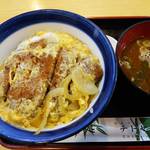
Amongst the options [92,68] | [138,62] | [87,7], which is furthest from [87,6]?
[92,68]

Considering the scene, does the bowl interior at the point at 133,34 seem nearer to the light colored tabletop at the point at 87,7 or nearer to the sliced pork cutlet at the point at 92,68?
the sliced pork cutlet at the point at 92,68

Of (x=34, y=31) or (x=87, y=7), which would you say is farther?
(x=87, y=7)

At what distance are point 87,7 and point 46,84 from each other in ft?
2.38

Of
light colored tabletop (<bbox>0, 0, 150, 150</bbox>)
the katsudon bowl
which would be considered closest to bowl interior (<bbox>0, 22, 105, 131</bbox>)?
the katsudon bowl

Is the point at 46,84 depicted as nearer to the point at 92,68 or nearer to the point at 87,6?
the point at 92,68

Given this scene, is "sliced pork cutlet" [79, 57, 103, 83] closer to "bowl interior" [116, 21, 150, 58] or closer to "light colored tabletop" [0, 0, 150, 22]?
"bowl interior" [116, 21, 150, 58]

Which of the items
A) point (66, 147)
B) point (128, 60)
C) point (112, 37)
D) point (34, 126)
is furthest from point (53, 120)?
point (112, 37)

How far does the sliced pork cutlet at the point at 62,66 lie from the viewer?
119 centimetres

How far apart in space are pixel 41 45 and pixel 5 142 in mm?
427

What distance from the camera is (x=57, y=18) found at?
1.32 meters

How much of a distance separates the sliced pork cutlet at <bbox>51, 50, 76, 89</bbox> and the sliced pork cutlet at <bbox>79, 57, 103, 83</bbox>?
4 cm

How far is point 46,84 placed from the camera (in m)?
1.18

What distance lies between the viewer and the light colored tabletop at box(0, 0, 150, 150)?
1707 mm

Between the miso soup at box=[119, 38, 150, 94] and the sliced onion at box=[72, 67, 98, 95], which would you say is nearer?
the sliced onion at box=[72, 67, 98, 95]
